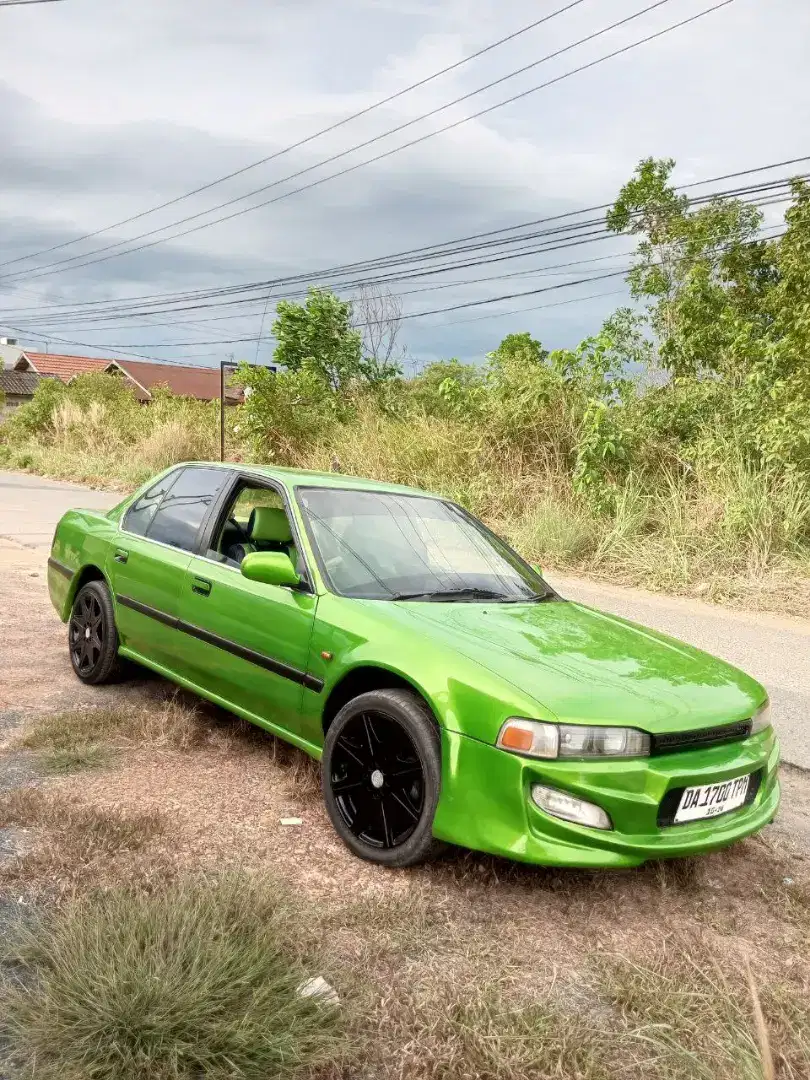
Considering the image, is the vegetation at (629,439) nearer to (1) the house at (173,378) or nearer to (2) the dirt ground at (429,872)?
(2) the dirt ground at (429,872)

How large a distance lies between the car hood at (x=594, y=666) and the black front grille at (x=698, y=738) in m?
0.03

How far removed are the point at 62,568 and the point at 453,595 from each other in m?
2.85

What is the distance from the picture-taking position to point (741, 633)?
27.2 feet

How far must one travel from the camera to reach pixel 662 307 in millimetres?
23844

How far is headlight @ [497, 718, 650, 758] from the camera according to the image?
10.1 feet

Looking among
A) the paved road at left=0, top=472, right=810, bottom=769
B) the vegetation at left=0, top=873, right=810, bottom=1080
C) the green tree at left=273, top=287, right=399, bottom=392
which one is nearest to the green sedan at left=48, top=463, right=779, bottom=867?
the vegetation at left=0, top=873, right=810, bottom=1080

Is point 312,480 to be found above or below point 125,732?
above

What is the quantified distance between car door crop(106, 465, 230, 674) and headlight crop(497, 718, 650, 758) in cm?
218

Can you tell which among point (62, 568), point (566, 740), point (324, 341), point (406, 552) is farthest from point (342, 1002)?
point (324, 341)

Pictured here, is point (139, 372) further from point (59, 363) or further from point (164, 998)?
point (164, 998)

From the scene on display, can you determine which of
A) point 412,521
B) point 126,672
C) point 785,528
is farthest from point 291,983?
point 785,528

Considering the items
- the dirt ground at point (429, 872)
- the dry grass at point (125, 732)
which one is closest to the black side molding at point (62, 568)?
the dry grass at point (125, 732)

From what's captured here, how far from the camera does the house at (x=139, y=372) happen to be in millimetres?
63188

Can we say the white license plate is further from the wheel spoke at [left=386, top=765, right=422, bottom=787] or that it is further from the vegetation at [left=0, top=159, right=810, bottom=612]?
the vegetation at [left=0, top=159, right=810, bottom=612]
